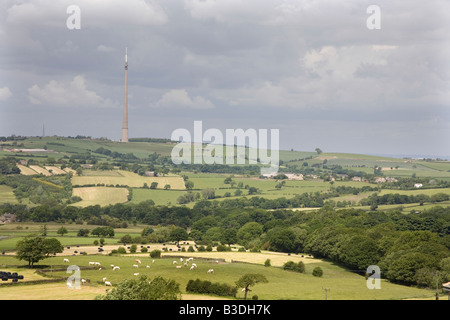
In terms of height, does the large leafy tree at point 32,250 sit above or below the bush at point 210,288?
above

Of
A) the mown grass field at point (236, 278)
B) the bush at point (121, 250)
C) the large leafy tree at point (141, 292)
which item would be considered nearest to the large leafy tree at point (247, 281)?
the mown grass field at point (236, 278)

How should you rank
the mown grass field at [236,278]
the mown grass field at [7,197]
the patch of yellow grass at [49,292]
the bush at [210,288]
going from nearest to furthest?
the patch of yellow grass at [49,292] → the mown grass field at [236,278] → the bush at [210,288] → the mown grass field at [7,197]

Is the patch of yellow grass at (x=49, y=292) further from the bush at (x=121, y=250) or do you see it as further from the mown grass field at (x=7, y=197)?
the mown grass field at (x=7, y=197)

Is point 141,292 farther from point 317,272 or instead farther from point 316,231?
point 316,231

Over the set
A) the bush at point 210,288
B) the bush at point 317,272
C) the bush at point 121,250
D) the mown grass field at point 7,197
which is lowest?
the bush at point 317,272

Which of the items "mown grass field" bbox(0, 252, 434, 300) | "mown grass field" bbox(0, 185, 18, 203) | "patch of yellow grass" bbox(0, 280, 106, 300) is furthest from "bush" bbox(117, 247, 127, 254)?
"mown grass field" bbox(0, 185, 18, 203)

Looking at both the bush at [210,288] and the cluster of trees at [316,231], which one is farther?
the cluster of trees at [316,231]

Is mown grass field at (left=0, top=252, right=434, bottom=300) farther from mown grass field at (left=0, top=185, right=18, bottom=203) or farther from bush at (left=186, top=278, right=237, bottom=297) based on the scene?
mown grass field at (left=0, top=185, right=18, bottom=203)

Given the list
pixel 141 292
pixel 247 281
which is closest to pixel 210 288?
pixel 247 281

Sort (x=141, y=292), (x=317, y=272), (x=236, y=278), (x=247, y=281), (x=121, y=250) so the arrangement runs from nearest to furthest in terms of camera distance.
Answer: (x=141, y=292) → (x=247, y=281) → (x=236, y=278) → (x=317, y=272) → (x=121, y=250)

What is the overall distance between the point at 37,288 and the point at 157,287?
17.9 m

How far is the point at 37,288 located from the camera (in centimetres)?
7681

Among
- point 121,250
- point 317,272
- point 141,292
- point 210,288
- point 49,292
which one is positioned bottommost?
point 317,272
